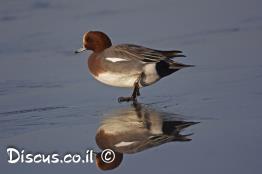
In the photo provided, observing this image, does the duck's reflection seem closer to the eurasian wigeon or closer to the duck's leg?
the duck's leg

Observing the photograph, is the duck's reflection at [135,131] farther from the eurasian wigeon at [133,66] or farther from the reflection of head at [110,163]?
the eurasian wigeon at [133,66]

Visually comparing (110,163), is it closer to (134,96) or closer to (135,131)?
(135,131)

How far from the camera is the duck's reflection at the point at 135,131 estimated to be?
6605 millimetres

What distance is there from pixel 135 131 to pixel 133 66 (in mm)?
1632

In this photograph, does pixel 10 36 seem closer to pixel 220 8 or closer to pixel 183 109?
pixel 220 8

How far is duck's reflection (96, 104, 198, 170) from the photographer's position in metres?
6.61

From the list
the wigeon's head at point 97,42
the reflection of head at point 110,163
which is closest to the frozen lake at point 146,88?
the reflection of head at point 110,163

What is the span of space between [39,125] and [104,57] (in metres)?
1.44

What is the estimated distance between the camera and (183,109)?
7.81m

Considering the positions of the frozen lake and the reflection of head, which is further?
the frozen lake

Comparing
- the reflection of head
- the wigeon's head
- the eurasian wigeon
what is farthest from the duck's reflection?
the wigeon's head

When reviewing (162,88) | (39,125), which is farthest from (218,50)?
(39,125)

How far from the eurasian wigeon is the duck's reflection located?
674 millimetres
